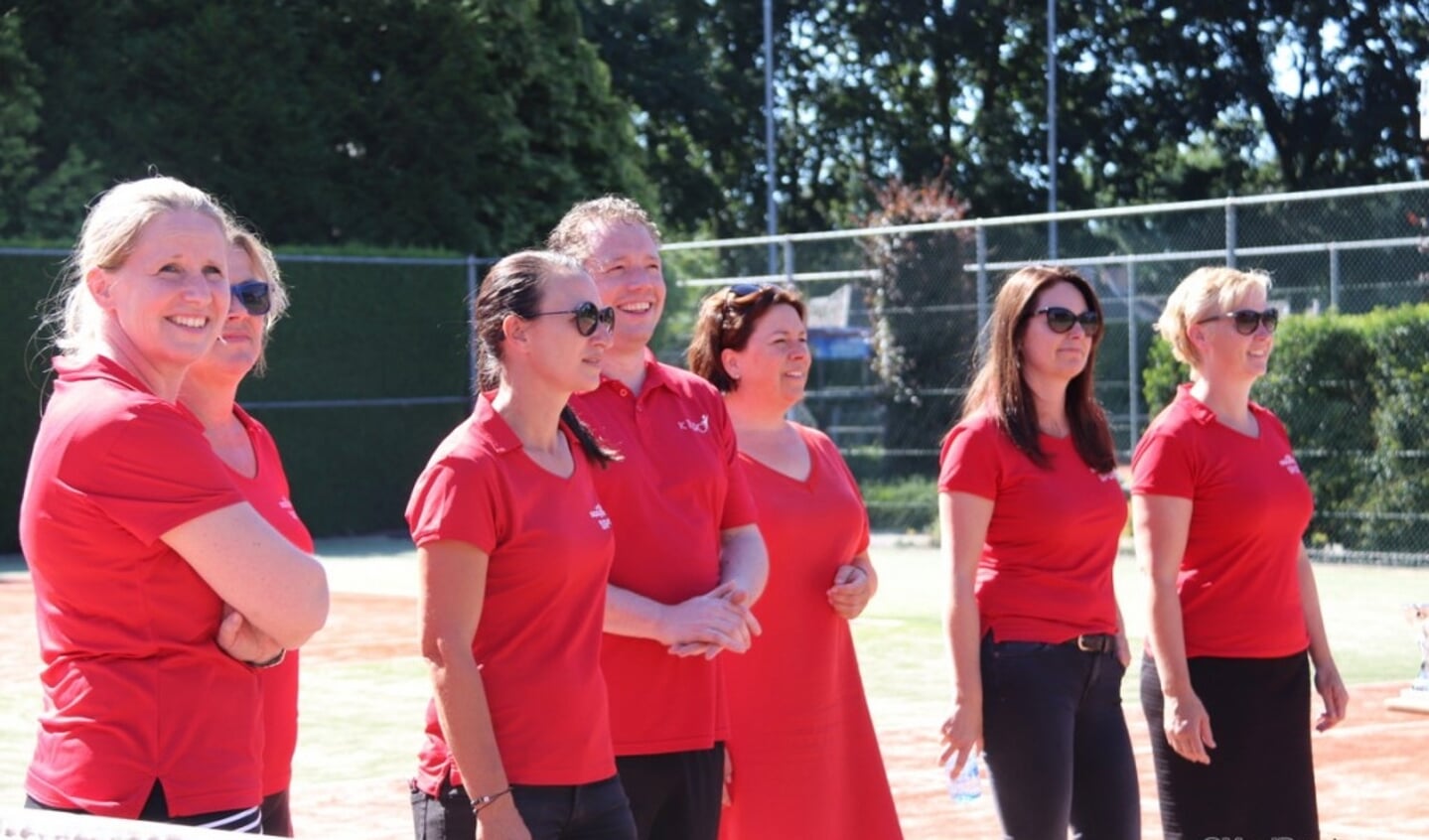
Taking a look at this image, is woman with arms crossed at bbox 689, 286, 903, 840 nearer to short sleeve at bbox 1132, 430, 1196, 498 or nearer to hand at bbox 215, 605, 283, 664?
short sleeve at bbox 1132, 430, 1196, 498

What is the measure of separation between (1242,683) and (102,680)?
2.97 metres

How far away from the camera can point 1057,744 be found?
452cm

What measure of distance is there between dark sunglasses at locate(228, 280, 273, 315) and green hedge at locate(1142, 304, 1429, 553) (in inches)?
494

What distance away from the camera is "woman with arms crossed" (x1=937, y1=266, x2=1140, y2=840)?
4.55m

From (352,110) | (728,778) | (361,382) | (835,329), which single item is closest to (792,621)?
(728,778)

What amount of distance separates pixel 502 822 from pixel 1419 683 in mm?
3080

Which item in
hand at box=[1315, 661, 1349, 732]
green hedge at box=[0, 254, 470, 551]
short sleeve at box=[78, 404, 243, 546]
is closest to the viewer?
short sleeve at box=[78, 404, 243, 546]

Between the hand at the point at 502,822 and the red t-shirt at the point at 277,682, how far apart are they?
1.87 ft

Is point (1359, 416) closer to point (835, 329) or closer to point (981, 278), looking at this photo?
point (981, 278)

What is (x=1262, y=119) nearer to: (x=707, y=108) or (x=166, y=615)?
(x=707, y=108)

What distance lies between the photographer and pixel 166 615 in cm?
304

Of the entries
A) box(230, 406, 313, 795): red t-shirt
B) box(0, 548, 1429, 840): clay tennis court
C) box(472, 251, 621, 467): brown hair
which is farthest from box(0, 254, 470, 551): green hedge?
box(472, 251, 621, 467): brown hair

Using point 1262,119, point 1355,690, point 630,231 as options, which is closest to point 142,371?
point 630,231

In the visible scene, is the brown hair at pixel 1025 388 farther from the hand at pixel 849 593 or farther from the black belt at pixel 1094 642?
the hand at pixel 849 593
